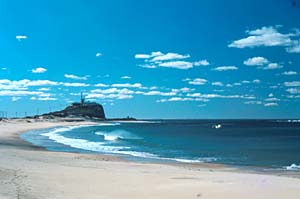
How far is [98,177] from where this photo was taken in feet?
63.1

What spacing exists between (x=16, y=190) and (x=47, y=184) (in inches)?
76.6

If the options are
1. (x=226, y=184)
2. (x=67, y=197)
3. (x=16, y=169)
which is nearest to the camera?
(x=67, y=197)

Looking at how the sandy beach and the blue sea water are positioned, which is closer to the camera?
the sandy beach

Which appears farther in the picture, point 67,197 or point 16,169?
point 16,169

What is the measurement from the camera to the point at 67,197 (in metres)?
13.8

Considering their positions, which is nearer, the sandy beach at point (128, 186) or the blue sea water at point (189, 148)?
the sandy beach at point (128, 186)

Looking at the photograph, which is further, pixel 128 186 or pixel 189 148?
pixel 189 148

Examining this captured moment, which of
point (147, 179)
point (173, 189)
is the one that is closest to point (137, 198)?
point (173, 189)

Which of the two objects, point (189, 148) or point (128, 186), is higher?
point (128, 186)

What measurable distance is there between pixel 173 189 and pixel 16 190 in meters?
5.50

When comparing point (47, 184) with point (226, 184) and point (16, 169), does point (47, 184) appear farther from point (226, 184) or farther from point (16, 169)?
point (226, 184)

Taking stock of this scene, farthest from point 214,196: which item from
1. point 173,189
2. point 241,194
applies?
point 173,189

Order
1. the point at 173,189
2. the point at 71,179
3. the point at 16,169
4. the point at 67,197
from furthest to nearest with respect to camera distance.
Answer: the point at 16,169
the point at 71,179
the point at 173,189
the point at 67,197

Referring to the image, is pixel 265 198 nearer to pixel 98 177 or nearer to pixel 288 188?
pixel 288 188
